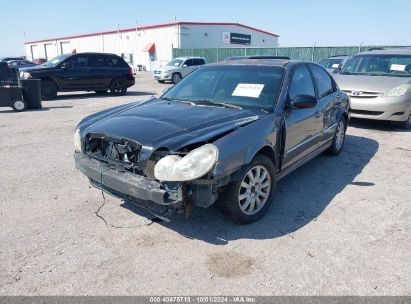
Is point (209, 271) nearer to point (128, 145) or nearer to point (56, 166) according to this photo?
point (128, 145)

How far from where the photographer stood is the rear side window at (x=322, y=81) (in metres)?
5.01

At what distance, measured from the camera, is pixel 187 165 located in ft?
9.39

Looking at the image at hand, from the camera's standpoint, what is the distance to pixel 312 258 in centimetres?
302

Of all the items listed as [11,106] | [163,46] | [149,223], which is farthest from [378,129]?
[163,46]

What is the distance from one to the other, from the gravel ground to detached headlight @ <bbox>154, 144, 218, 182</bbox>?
730 millimetres

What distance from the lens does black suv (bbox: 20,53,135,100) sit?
13.4m

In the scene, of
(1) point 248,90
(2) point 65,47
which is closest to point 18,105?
(1) point 248,90

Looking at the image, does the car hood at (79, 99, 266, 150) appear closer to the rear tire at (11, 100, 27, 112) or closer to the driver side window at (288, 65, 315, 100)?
the driver side window at (288, 65, 315, 100)

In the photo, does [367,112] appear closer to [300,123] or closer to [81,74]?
[300,123]

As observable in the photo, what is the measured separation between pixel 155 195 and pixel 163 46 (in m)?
39.8

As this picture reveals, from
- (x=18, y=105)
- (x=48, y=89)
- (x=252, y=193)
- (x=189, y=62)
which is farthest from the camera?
(x=189, y=62)

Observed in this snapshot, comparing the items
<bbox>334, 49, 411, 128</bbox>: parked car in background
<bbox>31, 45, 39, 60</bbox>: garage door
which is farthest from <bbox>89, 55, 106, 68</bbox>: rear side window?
<bbox>31, 45, 39, 60</bbox>: garage door

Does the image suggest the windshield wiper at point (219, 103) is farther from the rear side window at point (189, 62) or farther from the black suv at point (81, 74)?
the rear side window at point (189, 62)

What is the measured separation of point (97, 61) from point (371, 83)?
1096cm
